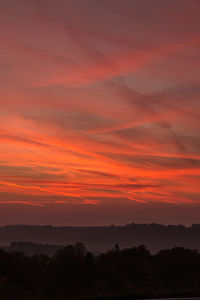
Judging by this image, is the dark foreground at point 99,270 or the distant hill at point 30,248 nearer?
the dark foreground at point 99,270

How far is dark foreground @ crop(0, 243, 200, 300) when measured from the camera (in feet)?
197

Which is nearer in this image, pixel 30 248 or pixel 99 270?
pixel 99 270

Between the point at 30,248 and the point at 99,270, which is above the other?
the point at 30,248

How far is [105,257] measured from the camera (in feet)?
241

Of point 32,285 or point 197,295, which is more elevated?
point 197,295

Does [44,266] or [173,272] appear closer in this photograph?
[44,266]

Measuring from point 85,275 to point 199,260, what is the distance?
2075 cm

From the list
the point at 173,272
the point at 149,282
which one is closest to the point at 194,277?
the point at 173,272

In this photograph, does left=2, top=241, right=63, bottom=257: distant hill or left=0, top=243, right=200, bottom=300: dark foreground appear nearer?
left=0, top=243, right=200, bottom=300: dark foreground

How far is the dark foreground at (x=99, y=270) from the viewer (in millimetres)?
60144

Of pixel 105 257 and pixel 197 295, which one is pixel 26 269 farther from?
pixel 197 295

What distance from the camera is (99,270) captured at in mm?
68500

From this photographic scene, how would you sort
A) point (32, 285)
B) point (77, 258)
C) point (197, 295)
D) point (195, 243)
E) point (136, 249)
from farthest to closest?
point (195, 243), point (136, 249), point (77, 258), point (32, 285), point (197, 295)

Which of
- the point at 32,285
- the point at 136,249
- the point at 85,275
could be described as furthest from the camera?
the point at 136,249
